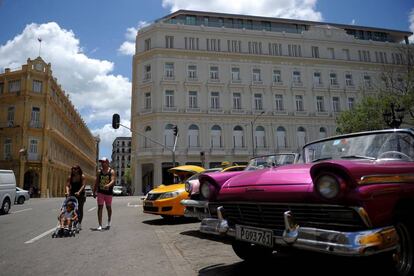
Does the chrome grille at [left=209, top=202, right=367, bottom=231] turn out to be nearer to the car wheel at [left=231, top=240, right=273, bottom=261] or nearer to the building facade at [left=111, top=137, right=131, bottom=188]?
the car wheel at [left=231, top=240, right=273, bottom=261]

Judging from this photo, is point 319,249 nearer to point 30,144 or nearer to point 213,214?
point 213,214

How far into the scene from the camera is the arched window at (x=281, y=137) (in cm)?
4197

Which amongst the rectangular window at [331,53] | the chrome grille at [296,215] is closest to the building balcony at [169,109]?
the rectangular window at [331,53]

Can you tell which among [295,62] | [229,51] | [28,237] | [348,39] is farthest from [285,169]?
[348,39]

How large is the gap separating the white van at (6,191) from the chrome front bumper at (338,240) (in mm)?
14186

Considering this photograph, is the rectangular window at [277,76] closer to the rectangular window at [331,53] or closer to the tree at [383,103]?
the rectangular window at [331,53]

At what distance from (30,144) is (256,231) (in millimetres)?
41229

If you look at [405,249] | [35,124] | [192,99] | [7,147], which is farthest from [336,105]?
[405,249]

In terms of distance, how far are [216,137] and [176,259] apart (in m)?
35.4

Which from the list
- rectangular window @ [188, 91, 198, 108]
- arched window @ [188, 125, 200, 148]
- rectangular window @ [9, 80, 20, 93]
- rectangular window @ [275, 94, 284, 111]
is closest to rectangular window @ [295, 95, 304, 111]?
rectangular window @ [275, 94, 284, 111]

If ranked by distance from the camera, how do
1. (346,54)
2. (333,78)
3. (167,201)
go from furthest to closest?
1. (346,54)
2. (333,78)
3. (167,201)

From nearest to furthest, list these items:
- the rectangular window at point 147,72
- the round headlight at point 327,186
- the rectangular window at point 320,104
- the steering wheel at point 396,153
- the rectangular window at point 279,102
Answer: the round headlight at point 327,186 < the steering wheel at point 396,153 < the rectangular window at point 147,72 < the rectangular window at point 279,102 < the rectangular window at point 320,104

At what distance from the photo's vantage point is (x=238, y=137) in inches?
1615

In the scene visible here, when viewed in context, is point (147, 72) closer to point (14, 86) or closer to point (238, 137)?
point (238, 137)
